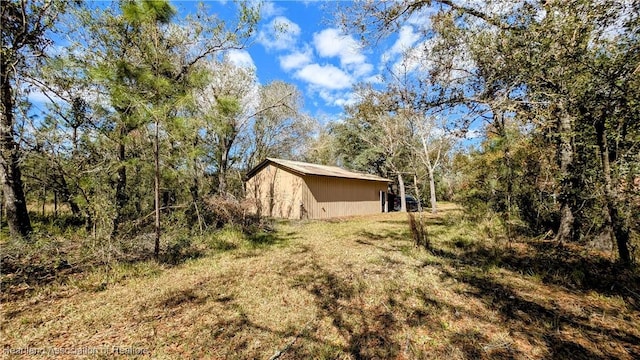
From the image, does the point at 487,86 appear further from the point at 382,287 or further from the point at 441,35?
the point at 382,287

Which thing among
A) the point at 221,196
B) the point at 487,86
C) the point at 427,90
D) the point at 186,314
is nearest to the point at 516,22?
the point at 487,86

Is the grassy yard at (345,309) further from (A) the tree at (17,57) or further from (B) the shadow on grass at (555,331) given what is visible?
(A) the tree at (17,57)

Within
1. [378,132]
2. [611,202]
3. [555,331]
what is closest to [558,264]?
[611,202]

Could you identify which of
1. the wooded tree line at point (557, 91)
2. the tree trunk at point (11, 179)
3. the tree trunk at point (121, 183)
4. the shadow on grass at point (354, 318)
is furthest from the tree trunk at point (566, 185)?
the tree trunk at point (11, 179)

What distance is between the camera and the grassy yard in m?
2.64

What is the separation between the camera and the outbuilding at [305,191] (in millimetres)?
12844

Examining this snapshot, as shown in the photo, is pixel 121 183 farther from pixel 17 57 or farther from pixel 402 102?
pixel 402 102

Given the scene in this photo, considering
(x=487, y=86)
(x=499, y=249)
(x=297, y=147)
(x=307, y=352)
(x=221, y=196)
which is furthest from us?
(x=297, y=147)

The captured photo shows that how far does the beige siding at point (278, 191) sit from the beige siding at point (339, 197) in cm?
55

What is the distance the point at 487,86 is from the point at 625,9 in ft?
5.35

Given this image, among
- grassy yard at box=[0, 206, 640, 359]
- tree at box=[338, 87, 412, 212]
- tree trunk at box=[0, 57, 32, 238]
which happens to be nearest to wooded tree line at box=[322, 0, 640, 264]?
grassy yard at box=[0, 206, 640, 359]

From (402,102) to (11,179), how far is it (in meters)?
9.33

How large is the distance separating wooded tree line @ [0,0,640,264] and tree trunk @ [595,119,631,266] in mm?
24

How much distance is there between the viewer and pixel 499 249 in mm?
6020
